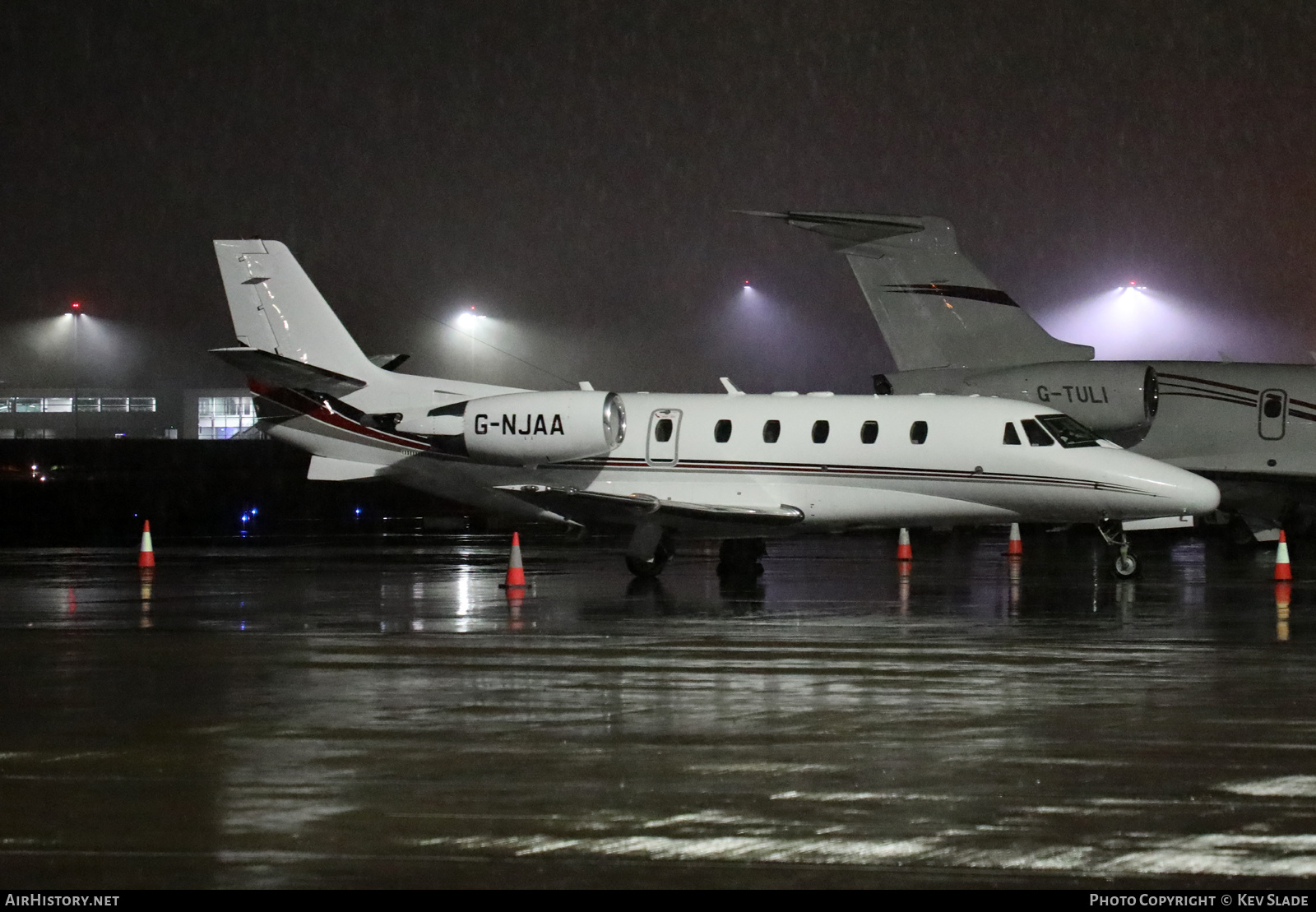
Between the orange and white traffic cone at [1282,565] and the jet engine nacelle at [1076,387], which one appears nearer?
the orange and white traffic cone at [1282,565]

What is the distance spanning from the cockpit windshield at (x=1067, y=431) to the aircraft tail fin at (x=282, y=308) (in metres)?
9.91

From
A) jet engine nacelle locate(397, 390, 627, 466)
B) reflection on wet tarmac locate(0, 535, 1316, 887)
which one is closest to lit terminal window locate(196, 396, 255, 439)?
jet engine nacelle locate(397, 390, 627, 466)

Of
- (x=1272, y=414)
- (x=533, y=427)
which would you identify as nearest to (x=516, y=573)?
(x=533, y=427)

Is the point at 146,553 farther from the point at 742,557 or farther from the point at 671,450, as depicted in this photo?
the point at 742,557

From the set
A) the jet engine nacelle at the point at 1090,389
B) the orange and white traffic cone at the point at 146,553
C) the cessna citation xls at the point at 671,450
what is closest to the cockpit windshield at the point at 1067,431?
the cessna citation xls at the point at 671,450

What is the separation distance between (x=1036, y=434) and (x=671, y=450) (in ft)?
16.4

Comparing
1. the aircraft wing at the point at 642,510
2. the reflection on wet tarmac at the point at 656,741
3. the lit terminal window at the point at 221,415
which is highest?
the lit terminal window at the point at 221,415

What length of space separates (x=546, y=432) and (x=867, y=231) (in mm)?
9128

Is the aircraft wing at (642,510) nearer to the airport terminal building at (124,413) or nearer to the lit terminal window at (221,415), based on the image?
the airport terminal building at (124,413)

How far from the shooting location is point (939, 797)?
7.57m

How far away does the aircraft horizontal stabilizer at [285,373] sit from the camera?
21906mm

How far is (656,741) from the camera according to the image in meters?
9.05

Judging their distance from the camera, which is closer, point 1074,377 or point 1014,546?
point 1014,546

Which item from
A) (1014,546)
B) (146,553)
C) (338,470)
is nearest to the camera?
(338,470)
